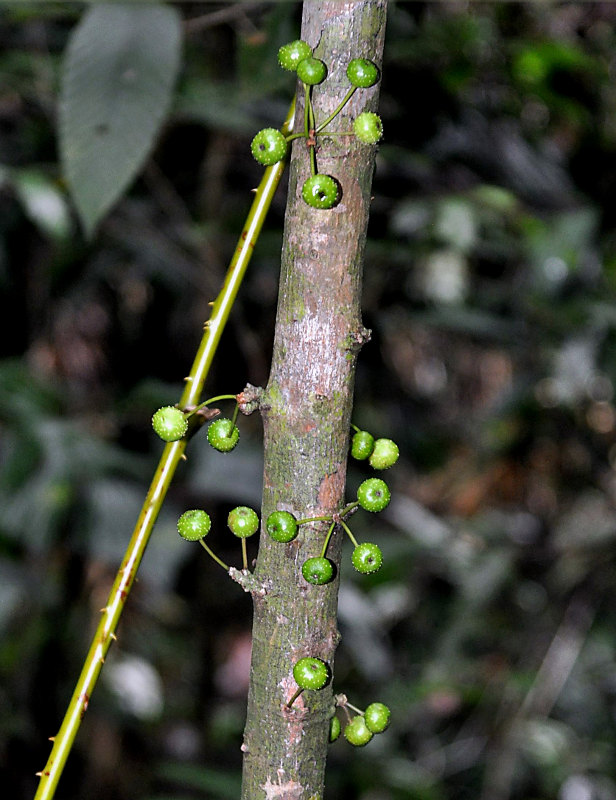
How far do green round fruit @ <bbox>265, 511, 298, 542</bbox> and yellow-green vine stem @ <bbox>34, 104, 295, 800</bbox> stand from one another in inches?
3.1

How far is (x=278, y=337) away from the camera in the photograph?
565 mm

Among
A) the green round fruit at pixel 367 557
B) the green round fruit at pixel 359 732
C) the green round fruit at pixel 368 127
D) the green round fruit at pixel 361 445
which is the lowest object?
the green round fruit at pixel 359 732

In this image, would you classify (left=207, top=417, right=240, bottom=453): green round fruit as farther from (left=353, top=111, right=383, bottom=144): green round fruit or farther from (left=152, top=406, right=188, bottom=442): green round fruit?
(left=353, top=111, right=383, bottom=144): green round fruit

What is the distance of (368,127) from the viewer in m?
0.53

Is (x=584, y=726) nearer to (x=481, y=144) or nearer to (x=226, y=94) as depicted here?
(x=481, y=144)

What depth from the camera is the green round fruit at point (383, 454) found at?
2.12 feet

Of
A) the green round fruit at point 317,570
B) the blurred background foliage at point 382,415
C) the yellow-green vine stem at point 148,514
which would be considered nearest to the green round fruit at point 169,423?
the yellow-green vine stem at point 148,514

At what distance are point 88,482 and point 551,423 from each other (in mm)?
1420

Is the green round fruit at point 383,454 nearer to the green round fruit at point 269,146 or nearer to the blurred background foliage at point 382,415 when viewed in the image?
the green round fruit at point 269,146

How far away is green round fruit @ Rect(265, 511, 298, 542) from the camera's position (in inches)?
21.5

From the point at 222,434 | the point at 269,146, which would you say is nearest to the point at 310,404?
the point at 222,434

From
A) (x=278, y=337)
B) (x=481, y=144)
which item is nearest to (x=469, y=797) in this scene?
(x=481, y=144)

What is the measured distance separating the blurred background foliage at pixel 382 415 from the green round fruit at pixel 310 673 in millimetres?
957

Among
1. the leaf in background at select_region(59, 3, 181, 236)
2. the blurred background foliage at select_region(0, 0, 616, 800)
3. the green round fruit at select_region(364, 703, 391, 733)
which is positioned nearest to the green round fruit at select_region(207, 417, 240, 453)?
the green round fruit at select_region(364, 703, 391, 733)
